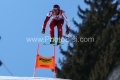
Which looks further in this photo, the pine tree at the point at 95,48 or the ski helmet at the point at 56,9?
the pine tree at the point at 95,48

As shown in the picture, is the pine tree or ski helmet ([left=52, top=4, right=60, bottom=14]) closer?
Result: ski helmet ([left=52, top=4, right=60, bottom=14])

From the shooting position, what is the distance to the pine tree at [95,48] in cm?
2417

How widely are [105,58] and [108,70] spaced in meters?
0.82

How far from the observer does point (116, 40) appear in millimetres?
24828

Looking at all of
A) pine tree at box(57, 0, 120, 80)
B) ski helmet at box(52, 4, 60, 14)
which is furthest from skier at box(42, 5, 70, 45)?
pine tree at box(57, 0, 120, 80)

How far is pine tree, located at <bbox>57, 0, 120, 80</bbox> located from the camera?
24172 millimetres

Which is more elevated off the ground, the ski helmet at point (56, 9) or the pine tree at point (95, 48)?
the ski helmet at point (56, 9)

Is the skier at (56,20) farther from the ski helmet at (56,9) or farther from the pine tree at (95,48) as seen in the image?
the pine tree at (95,48)

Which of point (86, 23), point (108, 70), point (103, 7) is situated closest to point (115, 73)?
point (108, 70)

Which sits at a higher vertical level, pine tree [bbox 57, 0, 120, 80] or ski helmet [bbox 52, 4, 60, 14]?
ski helmet [bbox 52, 4, 60, 14]

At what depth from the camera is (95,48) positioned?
26.3 metres

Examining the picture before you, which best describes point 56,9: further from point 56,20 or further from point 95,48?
point 95,48

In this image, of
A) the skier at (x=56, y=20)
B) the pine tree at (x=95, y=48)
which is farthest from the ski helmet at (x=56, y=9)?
the pine tree at (x=95, y=48)

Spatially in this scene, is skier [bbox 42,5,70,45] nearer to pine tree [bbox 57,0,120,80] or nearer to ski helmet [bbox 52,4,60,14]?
ski helmet [bbox 52,4,60,14]
